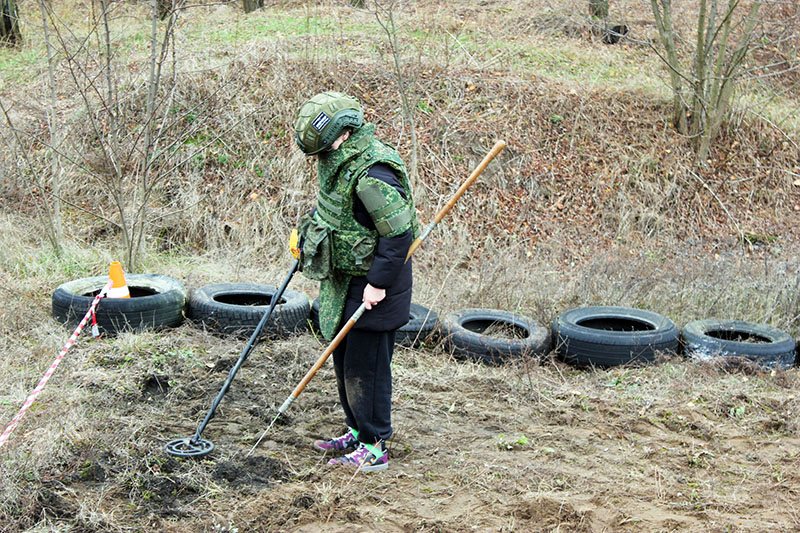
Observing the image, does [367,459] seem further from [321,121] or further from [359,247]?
[321,121]

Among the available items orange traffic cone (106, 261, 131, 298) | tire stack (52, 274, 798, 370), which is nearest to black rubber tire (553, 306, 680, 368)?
tire stack (52, 274, 798, 370)

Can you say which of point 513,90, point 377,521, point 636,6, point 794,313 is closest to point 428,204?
point 513,90

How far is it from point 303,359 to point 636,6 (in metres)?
16.6

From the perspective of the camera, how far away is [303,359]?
598cm

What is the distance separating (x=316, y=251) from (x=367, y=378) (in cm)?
82

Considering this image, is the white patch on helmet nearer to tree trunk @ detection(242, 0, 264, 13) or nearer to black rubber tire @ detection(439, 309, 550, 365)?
black rubber tire @ detection(439, 309, 550, 365)

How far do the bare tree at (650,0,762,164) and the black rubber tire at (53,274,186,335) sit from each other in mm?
9477

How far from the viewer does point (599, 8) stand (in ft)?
54.9

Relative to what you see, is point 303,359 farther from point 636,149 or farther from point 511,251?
point 636,149

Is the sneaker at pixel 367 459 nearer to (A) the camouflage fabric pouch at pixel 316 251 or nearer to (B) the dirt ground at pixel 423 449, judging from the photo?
(B) the dirt ground at pixel 423 449

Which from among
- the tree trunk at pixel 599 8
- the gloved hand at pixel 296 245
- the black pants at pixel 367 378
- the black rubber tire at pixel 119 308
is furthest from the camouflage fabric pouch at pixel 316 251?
the tree trunk at pixel 599 8

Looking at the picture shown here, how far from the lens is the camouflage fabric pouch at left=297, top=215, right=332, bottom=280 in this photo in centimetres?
405

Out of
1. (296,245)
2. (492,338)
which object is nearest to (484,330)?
(492,338)

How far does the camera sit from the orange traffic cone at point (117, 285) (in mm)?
6285
